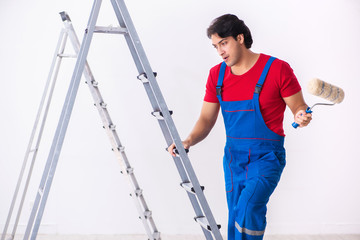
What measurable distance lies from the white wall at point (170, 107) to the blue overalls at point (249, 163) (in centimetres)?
107

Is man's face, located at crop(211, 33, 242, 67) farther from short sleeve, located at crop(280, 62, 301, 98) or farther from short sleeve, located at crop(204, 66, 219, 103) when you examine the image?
short sleeve, located at crop(280, 62, 301, 98)

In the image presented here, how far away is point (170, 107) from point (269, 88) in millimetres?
1296

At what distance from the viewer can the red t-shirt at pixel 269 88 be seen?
192 centimetres

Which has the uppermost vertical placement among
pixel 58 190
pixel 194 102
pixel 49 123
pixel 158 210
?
pixel 49 123

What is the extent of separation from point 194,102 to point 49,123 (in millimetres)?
1254

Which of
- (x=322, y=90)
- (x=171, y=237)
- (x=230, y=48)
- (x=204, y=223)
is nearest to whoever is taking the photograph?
(x=322, y=90)

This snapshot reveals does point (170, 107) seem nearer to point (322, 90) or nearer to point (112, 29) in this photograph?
point (112, 29)

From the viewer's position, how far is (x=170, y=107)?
122 inches

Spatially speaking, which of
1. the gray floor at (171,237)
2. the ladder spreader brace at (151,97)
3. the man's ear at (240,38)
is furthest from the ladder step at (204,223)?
the gray floor at (171,237)

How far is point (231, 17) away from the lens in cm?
205

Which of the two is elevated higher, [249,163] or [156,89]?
[156,89]

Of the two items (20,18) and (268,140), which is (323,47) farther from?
(20,18)

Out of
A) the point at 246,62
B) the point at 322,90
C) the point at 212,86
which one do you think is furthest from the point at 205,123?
the point at 322,90

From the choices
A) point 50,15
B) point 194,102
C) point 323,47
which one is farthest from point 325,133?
point 50,15
